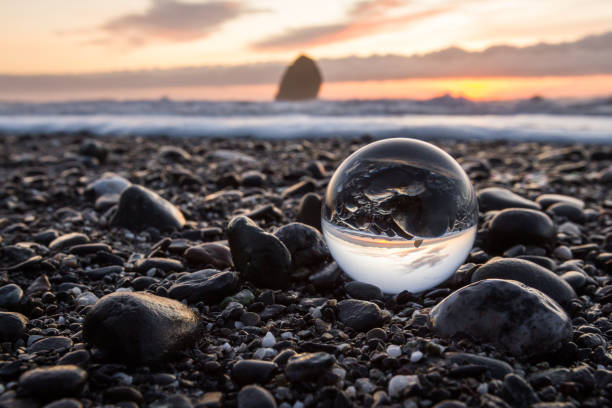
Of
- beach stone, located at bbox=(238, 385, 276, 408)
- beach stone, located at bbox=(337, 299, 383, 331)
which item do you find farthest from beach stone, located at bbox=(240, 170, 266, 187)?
beach stone, located at bbox=(238, 385, 276, 408)

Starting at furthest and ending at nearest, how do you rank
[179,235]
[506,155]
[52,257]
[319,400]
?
[506,155] < [179,235] < [52,257] < [319,400]

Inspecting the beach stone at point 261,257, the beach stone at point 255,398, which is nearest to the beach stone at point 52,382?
the beach stone at point 255,398

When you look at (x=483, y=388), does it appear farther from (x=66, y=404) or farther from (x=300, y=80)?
(x=300, y=80)

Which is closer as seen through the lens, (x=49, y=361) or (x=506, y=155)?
(x=49, y=361)

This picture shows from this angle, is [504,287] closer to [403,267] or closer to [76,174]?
[403,267]

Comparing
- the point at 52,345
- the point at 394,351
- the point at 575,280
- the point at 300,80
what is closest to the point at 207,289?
the point at 52,345

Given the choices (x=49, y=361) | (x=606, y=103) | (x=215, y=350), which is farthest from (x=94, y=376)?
(x=606, y=103)

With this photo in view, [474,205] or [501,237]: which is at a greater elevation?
[474,205]
